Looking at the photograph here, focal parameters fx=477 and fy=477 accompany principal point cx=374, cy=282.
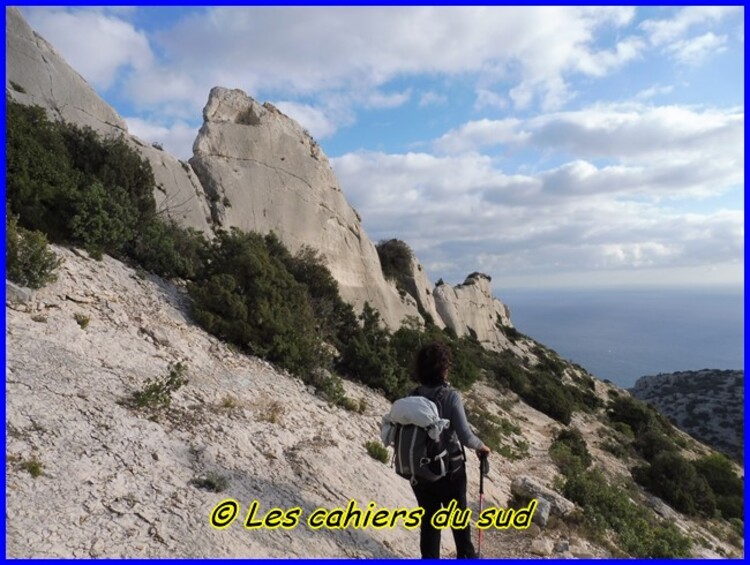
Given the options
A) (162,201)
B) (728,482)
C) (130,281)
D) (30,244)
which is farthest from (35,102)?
(728,482)

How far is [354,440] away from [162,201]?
46.0ft

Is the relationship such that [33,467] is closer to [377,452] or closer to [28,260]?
[377,452]

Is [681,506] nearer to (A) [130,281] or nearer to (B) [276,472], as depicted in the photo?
(B) [276,472]

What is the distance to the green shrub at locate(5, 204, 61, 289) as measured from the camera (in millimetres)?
8789

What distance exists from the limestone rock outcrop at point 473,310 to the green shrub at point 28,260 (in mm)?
32770

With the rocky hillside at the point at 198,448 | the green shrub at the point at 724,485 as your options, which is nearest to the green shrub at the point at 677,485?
the rocky hillside at the point at 198,448

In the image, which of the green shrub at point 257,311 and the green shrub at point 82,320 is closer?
the green shrub at point 82,320

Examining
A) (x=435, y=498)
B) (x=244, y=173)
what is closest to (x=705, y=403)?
(x=244, y=173)

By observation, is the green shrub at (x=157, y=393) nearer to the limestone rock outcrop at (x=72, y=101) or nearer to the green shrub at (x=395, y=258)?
the limestone rock outcrop at (x=72, y=101)

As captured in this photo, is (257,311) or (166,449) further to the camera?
(257,311)

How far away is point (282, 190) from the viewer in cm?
2638

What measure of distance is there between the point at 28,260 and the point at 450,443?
8661mm

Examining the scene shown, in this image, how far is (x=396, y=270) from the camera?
35.5 meters

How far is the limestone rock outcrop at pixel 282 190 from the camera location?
938 inches
